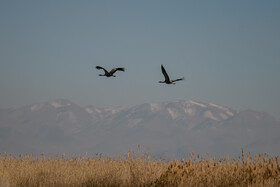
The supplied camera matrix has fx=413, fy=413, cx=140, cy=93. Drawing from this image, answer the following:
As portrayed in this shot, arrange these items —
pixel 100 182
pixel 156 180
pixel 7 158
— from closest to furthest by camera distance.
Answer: pixel 156 180
pixel 100 182
pixel 7 158

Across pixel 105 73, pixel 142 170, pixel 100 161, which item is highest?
pixel 105 73

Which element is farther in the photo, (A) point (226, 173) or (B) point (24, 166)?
(B) point (24, 166)

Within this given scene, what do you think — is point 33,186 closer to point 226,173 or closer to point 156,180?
point 156,180

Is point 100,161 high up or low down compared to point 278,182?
down

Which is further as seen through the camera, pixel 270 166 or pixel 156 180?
pixel 270 166

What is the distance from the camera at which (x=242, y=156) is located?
11.3 meters

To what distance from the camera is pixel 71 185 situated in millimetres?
10422

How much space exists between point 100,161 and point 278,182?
6.10 metres

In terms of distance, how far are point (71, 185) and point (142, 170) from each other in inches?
79.7

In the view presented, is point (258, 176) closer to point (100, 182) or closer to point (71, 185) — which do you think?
point (100, 182)

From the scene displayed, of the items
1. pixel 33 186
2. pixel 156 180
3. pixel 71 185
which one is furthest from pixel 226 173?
pixel 33 186

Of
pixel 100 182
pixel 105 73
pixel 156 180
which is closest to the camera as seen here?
pixel 156 180

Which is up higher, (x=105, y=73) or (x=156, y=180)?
(x=105, y=73)

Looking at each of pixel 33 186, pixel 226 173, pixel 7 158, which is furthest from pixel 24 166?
pixel 226 173
